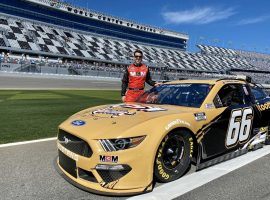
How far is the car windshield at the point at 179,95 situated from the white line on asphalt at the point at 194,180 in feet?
3.14

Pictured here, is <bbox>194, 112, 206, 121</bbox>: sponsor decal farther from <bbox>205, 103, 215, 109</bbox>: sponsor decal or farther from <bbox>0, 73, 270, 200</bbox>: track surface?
<bbox>0, 73, 270, 200</bbox>: track surface

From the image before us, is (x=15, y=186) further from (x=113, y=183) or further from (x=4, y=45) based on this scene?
(x=4, y=45)

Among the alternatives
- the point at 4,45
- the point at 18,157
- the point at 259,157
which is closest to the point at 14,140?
the point at 18,157

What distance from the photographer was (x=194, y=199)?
3.61 metres

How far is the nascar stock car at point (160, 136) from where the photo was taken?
11.6ft

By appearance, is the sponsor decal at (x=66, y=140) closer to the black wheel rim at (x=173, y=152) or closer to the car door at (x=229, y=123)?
the black wheel rim at (x=173, y=152)

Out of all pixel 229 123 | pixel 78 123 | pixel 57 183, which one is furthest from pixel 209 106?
pixel 57 183

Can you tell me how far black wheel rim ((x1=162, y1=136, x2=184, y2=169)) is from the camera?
4023mm

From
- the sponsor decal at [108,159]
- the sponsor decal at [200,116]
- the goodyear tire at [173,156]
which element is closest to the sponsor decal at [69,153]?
the sponsor decal at [108,159]

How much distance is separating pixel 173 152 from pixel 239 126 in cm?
156

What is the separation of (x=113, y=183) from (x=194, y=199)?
0.92 metres

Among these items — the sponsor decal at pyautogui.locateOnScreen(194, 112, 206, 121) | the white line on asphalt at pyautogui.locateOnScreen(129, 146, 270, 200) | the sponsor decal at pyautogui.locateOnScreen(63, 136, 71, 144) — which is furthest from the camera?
the sponsor decal at pyautogui.locateOnScreen(194, 112, 206, 121)

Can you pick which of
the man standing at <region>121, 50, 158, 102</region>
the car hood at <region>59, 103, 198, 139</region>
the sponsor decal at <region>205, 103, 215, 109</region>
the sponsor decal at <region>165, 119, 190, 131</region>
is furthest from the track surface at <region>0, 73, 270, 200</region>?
the man standing at <region>121, 50, 158, 102</region>

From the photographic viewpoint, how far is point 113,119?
407cm
